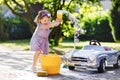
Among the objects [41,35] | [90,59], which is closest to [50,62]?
[41,35]

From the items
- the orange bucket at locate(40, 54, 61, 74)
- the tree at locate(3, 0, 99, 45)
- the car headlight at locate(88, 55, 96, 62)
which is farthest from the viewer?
the tree at locate(3, 0, 99, 45)

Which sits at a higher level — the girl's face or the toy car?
the girl's face

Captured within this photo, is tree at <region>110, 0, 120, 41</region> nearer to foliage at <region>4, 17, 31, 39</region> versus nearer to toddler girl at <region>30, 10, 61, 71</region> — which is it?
foliage at <region>4, 17, 31, 39</region>

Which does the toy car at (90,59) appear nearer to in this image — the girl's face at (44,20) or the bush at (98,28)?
the girl's face at (44,20)

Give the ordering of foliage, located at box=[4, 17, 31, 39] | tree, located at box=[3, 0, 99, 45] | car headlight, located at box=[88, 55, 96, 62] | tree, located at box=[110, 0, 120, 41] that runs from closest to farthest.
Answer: car headlight, located at box=[88, 55, 96, 62] → tree, located at box=[3, 0, 99, 45] → tree, located at box=[110, 0, 120, 41] → foliage, located at box=[4, 17, 31, 39]

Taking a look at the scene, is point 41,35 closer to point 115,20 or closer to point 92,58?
point 92,58

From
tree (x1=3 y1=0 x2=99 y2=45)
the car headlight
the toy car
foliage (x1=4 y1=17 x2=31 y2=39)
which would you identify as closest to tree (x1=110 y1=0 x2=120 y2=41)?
tree (x1=3 y1=0 x2=99 y2=45)

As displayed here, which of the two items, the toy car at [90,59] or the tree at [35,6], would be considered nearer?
the toy car at [90,59]

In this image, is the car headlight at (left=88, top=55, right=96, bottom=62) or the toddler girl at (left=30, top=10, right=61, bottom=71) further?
the car headlight at (left=88, top=55, right=96, bottom=62)

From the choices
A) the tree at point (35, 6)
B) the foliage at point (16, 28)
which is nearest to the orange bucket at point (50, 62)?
the tree at point (35, 6)

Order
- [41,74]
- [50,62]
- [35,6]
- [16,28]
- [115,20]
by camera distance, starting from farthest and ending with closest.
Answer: [16,28], [115,20], [35,6], [50,62], [41,74]

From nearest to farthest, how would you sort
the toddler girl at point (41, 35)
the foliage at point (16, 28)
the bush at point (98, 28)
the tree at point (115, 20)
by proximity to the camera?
the toddler girl at point (41, 35), the tree at point (115, 20), the bush at point (98, 28), the foliage at point (16, 28)

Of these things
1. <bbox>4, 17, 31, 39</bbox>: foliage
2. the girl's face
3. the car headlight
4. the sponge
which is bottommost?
<bbox>4, 17, 31, 39</bbox>: foliage

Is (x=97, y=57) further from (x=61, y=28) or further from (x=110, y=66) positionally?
(x=61, y=28)
